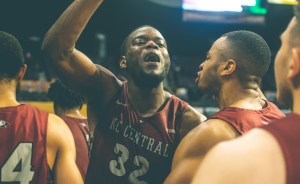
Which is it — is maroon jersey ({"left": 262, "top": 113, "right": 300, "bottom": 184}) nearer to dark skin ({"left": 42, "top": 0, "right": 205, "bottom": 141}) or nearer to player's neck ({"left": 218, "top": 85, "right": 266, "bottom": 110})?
player's neck ({"left": 218, "top": 85, "right": 266, "bottom": 110})

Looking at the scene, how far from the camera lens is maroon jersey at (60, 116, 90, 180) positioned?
12.3 ft

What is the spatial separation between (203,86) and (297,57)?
4.05 feet

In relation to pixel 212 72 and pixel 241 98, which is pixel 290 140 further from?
pixel 212 72

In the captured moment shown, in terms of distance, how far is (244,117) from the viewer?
1988mm

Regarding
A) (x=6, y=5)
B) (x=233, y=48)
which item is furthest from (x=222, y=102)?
(x=6, y=5)

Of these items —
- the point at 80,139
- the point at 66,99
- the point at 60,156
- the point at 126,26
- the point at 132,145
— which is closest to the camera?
the point at 60,156

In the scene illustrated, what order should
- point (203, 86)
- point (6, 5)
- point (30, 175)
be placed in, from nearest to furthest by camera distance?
point (30, 175), point (203, 86), point (6, 5)

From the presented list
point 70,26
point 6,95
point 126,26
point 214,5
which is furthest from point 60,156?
point 126,26

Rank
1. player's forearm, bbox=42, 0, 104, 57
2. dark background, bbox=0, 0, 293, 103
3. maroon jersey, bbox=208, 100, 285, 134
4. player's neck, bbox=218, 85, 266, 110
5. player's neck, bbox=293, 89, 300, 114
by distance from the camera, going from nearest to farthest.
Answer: player's neck, bbox=293, 89, 300, 114, maroon jersey, bbox=208, 100, 285, 134, player's neck, bbox=218, 85, 266, 110, player's forearm, bbox=42, 0, 104, 57, dark background, bbox=0, 0, 293, 103

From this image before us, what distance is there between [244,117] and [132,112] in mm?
922

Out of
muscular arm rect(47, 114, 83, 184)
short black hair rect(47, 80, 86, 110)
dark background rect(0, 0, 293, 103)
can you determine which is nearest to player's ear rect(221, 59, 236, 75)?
muscular arm rect(47, 114, 83, 184)

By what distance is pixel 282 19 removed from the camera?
36.9 feet

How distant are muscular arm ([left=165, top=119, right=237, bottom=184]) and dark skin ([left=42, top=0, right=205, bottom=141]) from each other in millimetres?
752

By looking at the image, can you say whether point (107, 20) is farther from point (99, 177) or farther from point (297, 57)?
point (297, 57)
